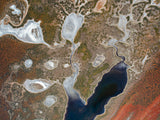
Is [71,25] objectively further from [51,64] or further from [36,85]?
[36,85]

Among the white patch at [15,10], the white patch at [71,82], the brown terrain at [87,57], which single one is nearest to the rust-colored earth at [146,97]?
the brown terrain at [87,57]

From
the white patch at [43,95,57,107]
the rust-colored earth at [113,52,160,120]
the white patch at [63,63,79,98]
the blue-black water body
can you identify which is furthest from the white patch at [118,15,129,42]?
the white patch at [43,95,57,107]

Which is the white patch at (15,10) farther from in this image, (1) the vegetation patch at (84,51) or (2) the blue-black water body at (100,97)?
(2) the blue-black water body at (100,97)

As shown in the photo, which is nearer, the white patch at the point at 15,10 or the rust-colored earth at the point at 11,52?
the white patch at the point at 15,10

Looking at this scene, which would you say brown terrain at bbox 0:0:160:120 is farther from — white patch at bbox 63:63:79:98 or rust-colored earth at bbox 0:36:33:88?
white patch at bbox 63:63:79:98

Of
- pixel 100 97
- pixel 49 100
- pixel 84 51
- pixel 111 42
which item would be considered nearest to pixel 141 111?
pixel 100 97

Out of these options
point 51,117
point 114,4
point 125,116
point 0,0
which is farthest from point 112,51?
point 0,0

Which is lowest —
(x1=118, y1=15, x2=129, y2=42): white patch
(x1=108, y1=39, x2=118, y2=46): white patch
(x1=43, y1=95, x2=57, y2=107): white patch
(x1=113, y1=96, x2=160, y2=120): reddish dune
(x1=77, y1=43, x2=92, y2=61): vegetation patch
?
(x1=113, y1=96, x2=160, y2=120): reddish dune
